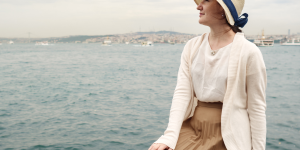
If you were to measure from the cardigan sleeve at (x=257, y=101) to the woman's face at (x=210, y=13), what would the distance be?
320 mm

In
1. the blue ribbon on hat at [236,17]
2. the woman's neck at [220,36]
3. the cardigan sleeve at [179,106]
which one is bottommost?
the cardigan sleeve at [179,106]

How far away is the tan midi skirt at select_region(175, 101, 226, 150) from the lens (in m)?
1.51

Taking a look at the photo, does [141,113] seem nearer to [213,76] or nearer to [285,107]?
[285,107]

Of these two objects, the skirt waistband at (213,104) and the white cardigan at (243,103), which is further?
the skirt waistband at (213,104)

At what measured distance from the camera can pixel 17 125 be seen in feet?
26.6

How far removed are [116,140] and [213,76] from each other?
5.35 metres

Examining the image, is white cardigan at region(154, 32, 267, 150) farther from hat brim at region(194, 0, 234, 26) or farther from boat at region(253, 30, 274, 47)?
boat at region(253, 30, 274, 47)

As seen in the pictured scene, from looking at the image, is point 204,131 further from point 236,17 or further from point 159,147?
point 236,17

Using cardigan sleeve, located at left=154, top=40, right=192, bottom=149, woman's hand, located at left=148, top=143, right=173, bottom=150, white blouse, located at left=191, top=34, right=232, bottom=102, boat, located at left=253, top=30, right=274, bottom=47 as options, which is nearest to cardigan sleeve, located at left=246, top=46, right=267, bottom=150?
white blouse, located at left=191, top=34, right=232, bottom=102

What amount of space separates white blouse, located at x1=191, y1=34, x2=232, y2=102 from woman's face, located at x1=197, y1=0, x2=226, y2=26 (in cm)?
16

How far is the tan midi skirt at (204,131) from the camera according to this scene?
1514mm

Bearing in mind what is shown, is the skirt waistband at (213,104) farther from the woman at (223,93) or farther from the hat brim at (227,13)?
the hat brim at (227,13)

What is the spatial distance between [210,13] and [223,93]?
48 centimetres

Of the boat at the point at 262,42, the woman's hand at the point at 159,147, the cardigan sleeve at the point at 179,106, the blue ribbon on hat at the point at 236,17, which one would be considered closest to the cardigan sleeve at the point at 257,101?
the blue ribbon on hat at the point at 236,17
